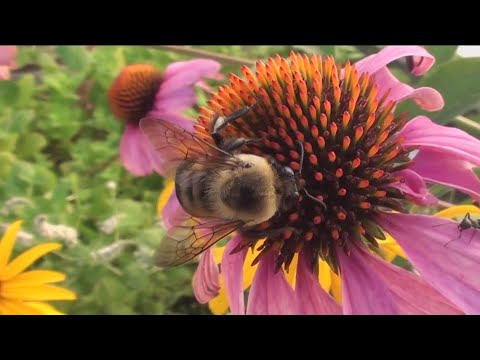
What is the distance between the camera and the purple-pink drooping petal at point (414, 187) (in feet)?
2.14

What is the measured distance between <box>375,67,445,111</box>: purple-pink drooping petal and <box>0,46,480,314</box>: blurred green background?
0.05m

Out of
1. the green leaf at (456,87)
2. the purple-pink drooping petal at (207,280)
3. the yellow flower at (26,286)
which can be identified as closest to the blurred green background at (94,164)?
the green leaf at (456,87)

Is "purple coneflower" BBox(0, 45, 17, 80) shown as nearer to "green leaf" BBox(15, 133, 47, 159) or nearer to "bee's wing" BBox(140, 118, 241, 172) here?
"green leaf" BBox(15, 133, 47, 159)

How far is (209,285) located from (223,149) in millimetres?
168

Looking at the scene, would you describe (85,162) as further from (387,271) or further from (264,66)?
(387,271)

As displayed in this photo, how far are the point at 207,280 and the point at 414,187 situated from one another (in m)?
0.26

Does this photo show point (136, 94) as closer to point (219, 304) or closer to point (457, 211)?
point (219, 304)

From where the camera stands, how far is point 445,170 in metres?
0.68

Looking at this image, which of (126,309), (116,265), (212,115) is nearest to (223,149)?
(212,115)

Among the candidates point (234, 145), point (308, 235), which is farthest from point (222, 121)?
point (308, 235)

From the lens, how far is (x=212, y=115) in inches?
28.6

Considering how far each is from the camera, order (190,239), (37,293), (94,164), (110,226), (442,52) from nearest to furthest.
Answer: (190,239), (37,293), (442,52), (110,226), (94,164)

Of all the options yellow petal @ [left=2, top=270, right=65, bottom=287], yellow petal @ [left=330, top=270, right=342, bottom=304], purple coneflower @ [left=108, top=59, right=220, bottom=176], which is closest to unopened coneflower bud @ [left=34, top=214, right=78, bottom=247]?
yellow petal @ [left=2, top=270, right=65, bottom=287]

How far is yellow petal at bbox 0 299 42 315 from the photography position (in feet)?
2.73
